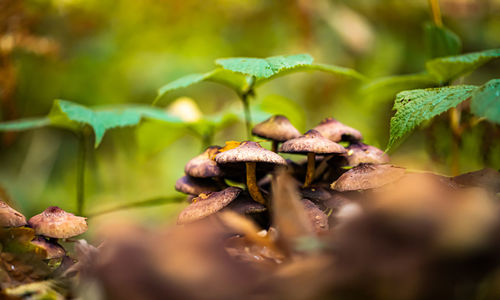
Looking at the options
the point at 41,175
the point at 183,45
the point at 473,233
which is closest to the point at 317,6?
the point at 183,45

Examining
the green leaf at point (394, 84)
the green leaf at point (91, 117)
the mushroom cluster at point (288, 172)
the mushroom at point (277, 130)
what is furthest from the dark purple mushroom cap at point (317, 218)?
the green leaf at point (394, 84)

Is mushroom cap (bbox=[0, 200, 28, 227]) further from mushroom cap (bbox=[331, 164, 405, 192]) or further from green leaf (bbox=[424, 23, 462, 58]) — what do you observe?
green leaf (bbox=[424, 23, 462, 58])

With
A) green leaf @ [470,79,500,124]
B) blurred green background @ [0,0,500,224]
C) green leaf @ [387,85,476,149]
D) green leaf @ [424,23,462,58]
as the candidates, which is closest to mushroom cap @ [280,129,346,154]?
green leaf @ [387,85,476,149]

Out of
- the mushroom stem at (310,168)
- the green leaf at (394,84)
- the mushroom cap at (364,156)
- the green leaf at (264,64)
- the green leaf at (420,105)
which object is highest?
the green leaf at (394,84)

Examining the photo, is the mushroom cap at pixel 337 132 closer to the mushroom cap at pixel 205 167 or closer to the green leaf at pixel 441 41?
the mushroom cap at pixel 205 167

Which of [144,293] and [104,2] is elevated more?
[104,2]

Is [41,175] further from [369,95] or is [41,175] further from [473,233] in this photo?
[473,233]

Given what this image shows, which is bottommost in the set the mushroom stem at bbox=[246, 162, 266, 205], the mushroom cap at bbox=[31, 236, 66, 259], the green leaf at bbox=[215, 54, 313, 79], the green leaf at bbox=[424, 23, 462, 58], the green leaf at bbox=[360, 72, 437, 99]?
the mushroom cap at bbox=[31, 236, 66, 259]

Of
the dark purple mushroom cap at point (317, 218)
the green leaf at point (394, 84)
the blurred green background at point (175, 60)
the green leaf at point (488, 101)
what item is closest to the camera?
the green leaf at point (488, 101)
